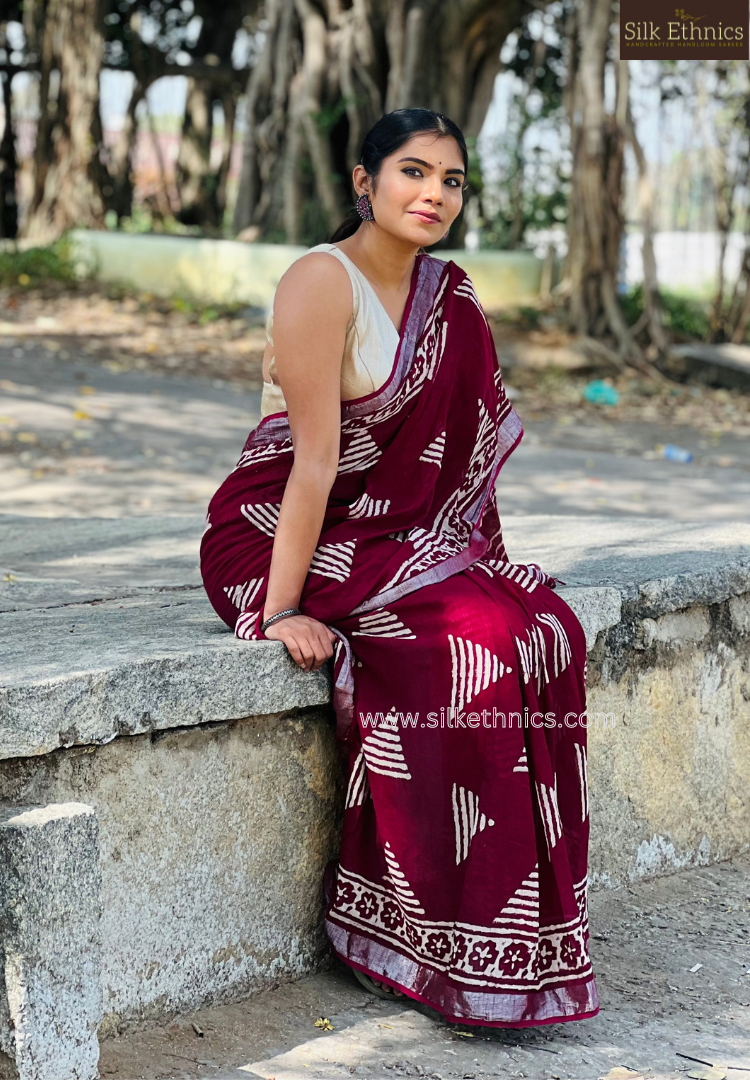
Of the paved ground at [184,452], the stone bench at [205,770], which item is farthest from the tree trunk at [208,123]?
the stone bench at [205,770]

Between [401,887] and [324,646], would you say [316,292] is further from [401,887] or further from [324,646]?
[401,887]

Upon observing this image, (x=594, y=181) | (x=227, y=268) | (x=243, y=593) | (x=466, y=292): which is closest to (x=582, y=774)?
(x=243, y=593)

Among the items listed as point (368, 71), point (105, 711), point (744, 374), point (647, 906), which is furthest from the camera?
point (368, 71)

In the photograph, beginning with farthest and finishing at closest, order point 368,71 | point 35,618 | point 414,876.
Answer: point 368,71 → point 35,618 → point 414,876

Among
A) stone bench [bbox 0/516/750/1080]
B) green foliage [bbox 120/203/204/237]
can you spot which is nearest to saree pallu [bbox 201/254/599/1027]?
stone bench [bbox 0/516/750/1080]

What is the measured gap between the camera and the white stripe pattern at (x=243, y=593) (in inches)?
93.5

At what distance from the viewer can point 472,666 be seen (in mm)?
2213

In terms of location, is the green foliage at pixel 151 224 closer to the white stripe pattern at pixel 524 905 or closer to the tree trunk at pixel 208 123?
the tree trunk at pixel 208 123

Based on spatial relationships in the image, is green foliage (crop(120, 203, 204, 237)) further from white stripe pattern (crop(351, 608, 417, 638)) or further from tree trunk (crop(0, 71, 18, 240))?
white stripe pattern (crop(351, 608, 417, 638))

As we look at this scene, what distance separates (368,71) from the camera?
11.2 meters

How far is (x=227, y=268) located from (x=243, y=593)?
9195 mm

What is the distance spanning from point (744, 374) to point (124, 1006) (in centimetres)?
880

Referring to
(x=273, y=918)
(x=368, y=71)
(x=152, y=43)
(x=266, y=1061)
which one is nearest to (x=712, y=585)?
(x=273, y=918)

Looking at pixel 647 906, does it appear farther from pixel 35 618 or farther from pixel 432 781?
pixel 35 618
